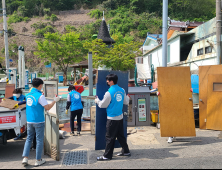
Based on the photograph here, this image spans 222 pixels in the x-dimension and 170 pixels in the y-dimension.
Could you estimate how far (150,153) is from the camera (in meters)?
5.24

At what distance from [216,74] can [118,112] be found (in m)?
4.46

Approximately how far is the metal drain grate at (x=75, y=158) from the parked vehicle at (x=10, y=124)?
1288 millimetres

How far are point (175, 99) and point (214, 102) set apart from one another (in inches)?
75.5

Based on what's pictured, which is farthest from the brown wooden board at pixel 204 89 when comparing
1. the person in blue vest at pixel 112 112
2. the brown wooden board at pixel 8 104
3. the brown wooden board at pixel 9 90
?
the brown wooden board at pixel 9 90

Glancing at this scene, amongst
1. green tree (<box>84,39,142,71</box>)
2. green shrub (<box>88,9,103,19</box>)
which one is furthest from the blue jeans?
green shrub (<box>88,9,103,19</box>)

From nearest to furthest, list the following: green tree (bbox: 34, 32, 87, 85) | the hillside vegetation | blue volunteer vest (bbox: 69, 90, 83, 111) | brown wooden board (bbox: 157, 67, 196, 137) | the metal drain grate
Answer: the metal drain grate
brown wooden board (bbox: 157, 67, 196, 137)
blue volunteer vest (bbox: 69, 90, 83, 111)
green tree (bbox: 34, 32, 87, 85)
the hillside vegetation

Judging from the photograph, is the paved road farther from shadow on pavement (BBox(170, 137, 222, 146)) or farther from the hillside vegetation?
the hillside vegetation

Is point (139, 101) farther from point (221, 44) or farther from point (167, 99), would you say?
point (221, 44)

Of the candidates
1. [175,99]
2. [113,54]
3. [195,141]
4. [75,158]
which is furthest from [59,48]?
[75,158]

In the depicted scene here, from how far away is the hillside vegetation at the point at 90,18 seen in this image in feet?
198

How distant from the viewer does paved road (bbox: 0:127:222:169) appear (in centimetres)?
450

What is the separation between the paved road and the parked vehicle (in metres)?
0.54

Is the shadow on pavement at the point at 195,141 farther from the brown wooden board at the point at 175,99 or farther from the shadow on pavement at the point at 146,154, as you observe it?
the shadow on pavement at the point at 146,154

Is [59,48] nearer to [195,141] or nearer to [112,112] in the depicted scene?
[195,141]
